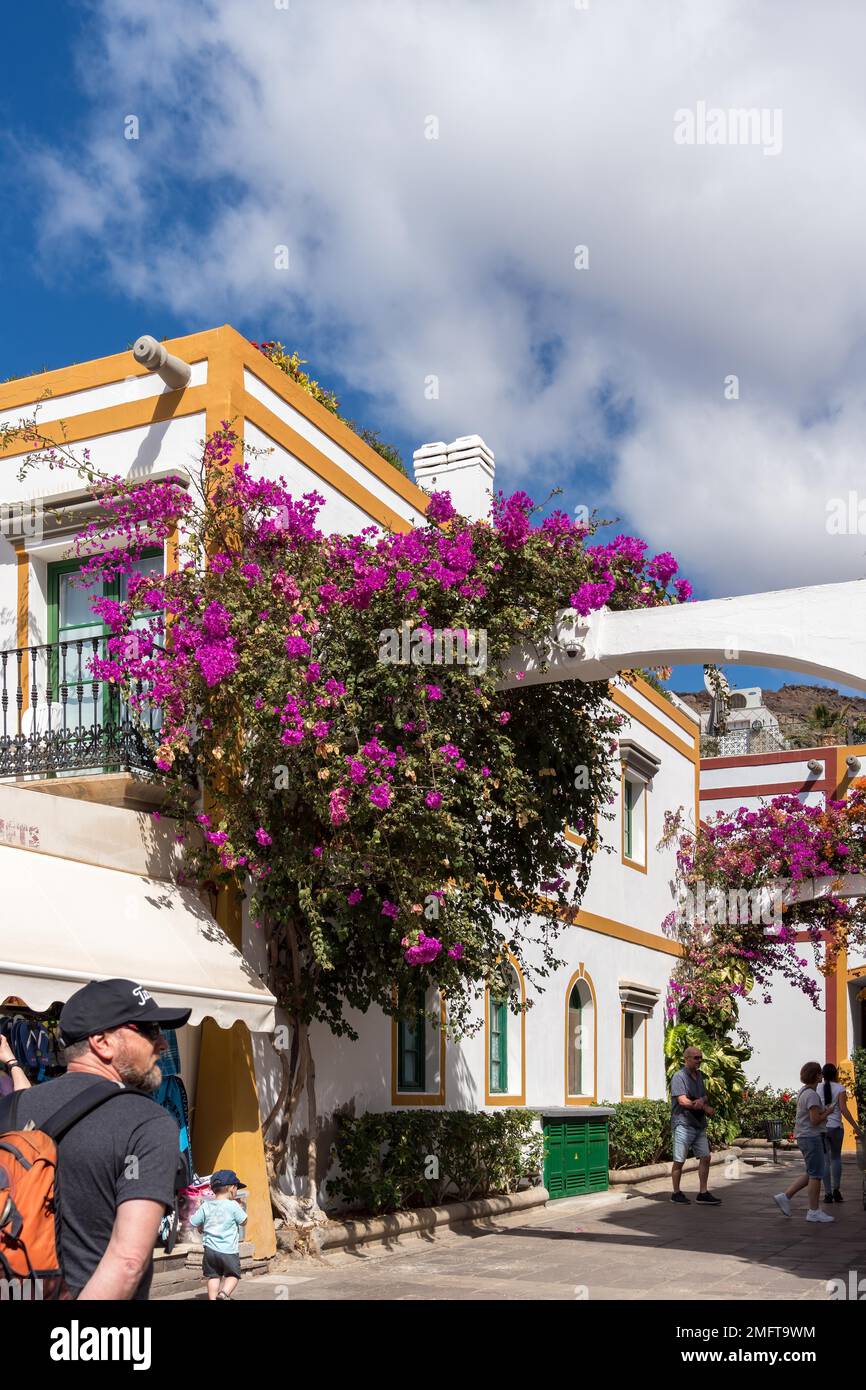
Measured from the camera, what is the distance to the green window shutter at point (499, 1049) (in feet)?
57.1

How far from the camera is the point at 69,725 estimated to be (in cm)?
1277

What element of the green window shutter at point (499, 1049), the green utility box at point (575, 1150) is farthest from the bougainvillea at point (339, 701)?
the green utility box at point (575, 1150)

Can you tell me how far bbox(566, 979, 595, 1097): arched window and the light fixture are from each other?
436 inches

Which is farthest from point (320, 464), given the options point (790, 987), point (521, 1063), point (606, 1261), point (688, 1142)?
point (790, 987)

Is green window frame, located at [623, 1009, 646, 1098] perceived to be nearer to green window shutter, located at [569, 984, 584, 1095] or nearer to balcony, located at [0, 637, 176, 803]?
green window shutter, located at [569, 984, 584, 1095]

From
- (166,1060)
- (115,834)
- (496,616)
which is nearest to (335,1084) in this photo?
(166,1060)

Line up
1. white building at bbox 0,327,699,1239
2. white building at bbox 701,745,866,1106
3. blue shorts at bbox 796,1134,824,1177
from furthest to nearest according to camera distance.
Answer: white building at bbox 701,745,866,1106 → blue shorts at bbox 796,1134,824,1177 → white building at bbox 0,327,699,1239

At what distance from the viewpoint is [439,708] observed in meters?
11.1

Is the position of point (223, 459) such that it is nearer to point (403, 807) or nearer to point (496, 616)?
point (496, 616)

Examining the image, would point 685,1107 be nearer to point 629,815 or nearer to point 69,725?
point 629,815

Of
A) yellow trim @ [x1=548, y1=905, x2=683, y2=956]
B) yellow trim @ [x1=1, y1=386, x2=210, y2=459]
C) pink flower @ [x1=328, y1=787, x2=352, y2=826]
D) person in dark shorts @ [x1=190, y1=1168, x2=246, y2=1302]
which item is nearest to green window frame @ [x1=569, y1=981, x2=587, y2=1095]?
yellow trim @ [x1=548, y1=905, x2=683, y2=956]

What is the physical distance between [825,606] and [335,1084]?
6.16 metres

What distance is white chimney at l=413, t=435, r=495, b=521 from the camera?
18438 millimetres

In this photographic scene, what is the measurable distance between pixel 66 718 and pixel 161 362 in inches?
125
